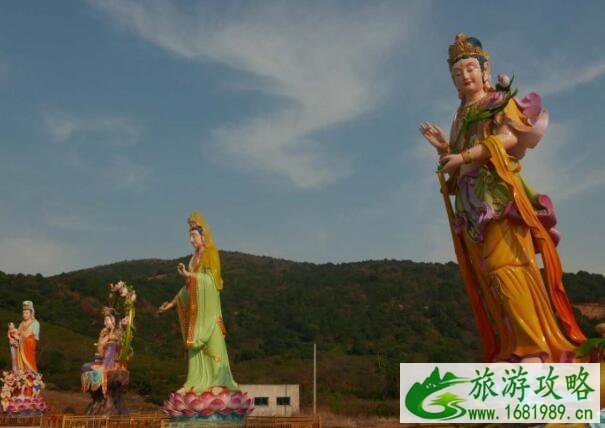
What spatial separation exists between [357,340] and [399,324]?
4.19 metres

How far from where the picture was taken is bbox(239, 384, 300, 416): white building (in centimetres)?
1912

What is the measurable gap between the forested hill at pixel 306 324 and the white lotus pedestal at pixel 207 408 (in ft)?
30.9

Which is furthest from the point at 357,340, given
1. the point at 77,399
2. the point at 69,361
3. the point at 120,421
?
the point at 120,421

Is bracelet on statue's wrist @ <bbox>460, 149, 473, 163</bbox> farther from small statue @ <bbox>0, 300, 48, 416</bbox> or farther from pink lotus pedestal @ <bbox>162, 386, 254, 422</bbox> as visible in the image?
small statue @ <bbox>0, 300, 48, 416</bbox>

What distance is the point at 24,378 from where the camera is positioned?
1625 centimetres

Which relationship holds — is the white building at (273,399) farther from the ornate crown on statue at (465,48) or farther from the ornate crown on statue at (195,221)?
the ornate crown on statue at (465,48)

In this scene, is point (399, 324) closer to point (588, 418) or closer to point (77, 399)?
point (77, 399)

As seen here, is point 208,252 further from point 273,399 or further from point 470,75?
point 273,399

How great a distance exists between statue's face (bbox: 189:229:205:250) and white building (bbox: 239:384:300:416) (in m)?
8.28

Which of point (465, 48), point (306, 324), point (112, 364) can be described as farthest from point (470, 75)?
point (306, 324)

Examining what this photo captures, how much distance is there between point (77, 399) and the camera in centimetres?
2273

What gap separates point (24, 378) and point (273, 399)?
6551mm

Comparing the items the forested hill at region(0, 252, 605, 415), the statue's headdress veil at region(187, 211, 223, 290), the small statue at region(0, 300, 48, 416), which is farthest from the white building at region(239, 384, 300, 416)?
the statue's headdress veil at region(187, 211, 223, 290)

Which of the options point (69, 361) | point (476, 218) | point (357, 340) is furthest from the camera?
point (357, 340)
